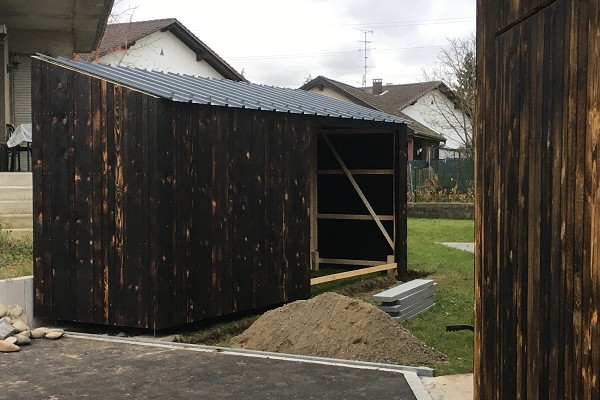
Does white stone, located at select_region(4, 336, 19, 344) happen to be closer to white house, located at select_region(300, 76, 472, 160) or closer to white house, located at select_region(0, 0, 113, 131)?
white house, located at select_region(0, 0, 113, 131)

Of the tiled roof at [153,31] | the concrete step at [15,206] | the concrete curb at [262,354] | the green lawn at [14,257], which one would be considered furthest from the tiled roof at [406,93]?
the concrete curb at [262,354]

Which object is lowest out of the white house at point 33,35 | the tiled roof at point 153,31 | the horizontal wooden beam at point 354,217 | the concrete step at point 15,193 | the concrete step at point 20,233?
the concrete step at point 20,233

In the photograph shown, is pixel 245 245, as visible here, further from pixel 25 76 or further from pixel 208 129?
pixel 25 76

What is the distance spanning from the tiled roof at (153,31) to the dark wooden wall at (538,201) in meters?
28.9

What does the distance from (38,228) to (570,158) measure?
7.46 m

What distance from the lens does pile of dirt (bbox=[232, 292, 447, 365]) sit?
8008mm

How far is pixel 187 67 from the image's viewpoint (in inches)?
1439

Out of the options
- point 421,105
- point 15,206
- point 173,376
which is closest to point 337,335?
point 173,376

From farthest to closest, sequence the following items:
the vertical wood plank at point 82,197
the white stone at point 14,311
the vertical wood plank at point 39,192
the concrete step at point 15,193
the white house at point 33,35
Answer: the white house at point 33,35 → the concrete step at point 15,193 → the vertical wood plank at point 39,192 → the vertical wood plank at point 82,197 → the white stone at point 14,311

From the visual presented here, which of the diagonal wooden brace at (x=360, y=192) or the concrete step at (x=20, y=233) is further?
the diagonal wooden brace at (x=360, y=192)

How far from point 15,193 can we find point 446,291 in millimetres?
7450

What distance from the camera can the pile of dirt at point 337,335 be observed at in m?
Result: 8.01

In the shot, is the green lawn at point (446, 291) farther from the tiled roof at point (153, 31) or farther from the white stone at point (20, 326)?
the tiled roof at point (153, 31)

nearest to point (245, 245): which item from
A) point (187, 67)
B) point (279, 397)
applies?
point (279, 397)
